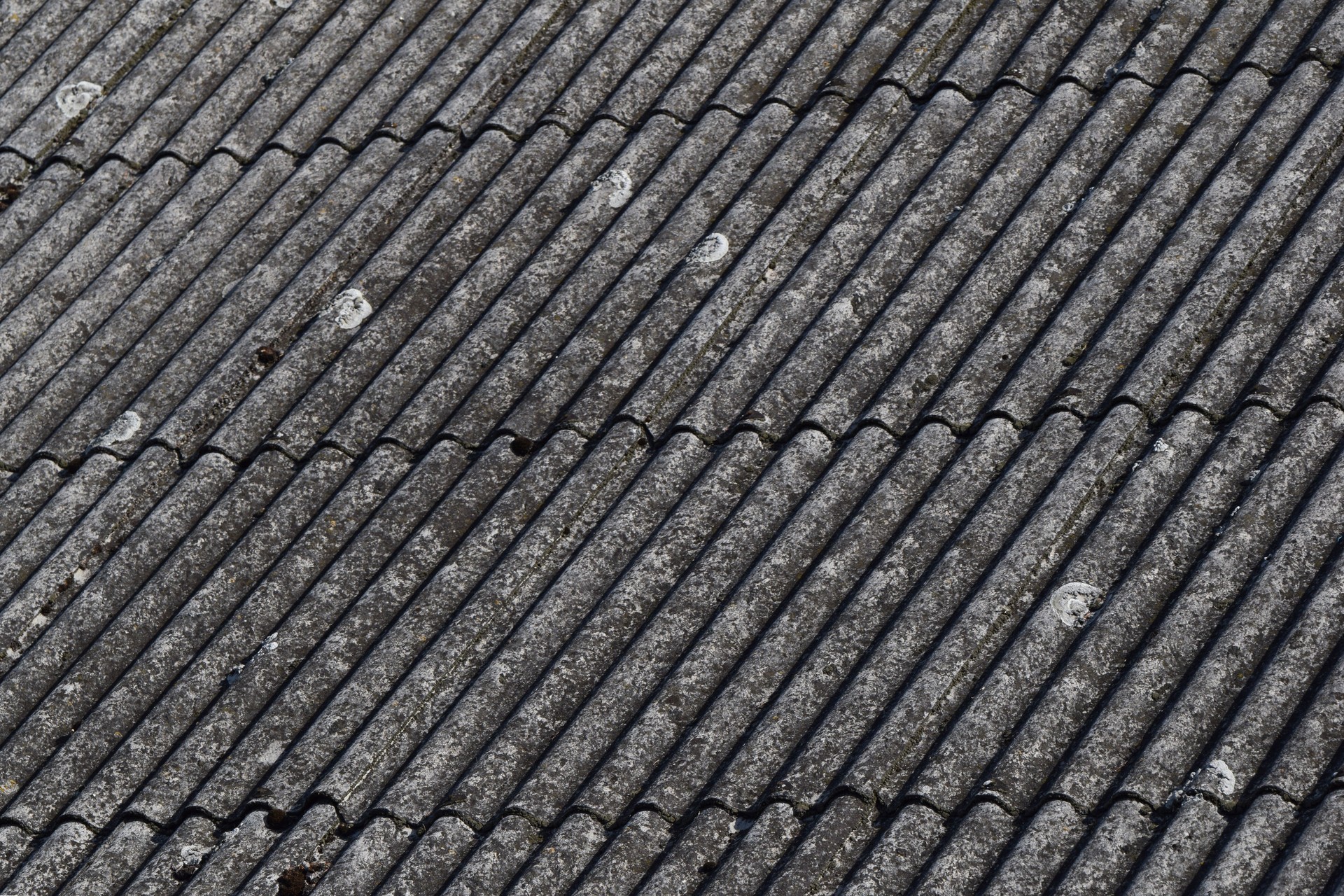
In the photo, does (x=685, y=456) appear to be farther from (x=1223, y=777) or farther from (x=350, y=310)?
(x=1223, y=777)

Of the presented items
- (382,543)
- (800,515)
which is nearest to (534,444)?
(382,543)

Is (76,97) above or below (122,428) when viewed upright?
above

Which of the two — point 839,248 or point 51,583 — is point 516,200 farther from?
point 51,583

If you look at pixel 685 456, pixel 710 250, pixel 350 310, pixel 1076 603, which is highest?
pixel 710 250

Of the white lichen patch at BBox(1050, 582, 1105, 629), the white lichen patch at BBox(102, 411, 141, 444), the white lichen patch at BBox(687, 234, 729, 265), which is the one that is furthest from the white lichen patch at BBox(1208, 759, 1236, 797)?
the white lichen patch at BBox(102, 411, 141, 444)

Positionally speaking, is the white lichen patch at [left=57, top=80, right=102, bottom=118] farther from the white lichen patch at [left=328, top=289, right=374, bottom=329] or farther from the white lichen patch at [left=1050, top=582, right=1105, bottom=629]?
the white lichen patch at [left=1050, top=582, right=1105, bottom=629]

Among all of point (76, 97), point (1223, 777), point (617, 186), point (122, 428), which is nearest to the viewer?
point (1223, 777)

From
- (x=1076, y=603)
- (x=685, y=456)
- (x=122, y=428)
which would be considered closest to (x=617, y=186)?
(x=685, y=456)
